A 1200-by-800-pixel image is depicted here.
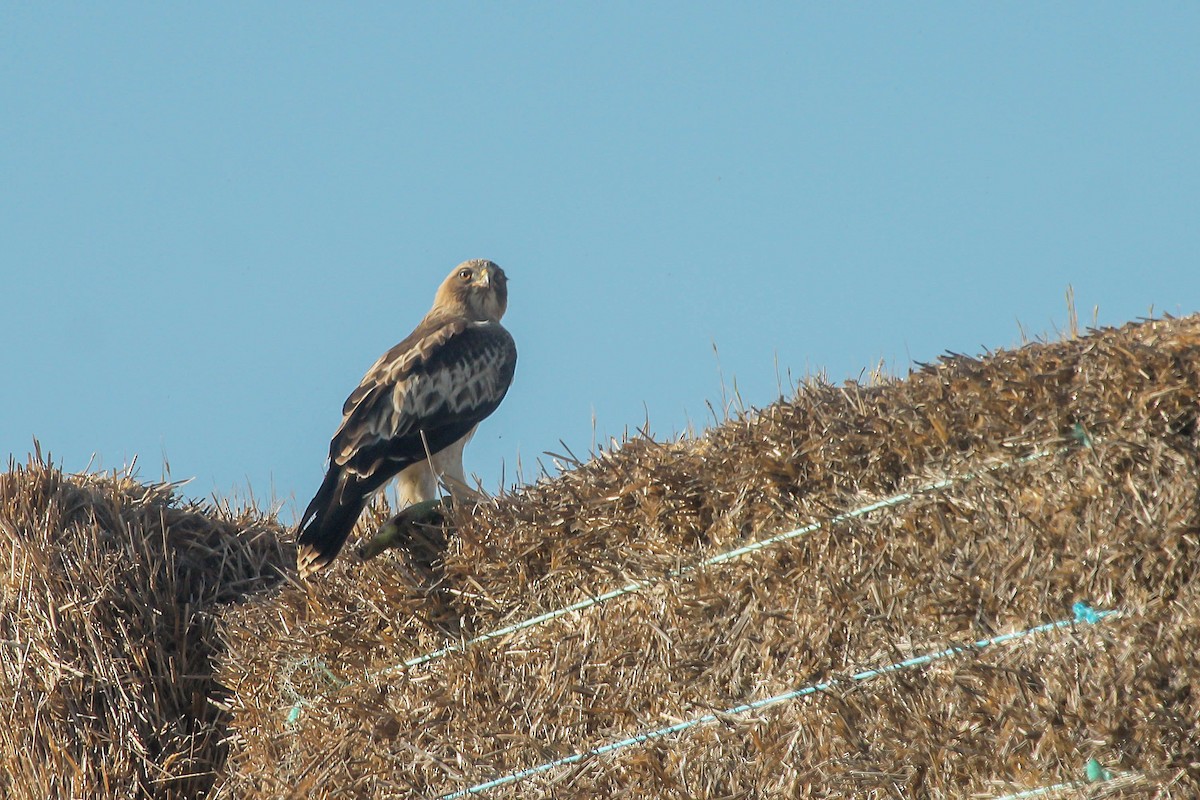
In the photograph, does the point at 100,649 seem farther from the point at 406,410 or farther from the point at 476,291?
the point at 476,291

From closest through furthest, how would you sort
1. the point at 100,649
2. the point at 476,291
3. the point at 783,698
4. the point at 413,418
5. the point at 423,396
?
the point at 783,698
the point at 100,649
the point at 413,418
the point at 423,396
the point at 476,291

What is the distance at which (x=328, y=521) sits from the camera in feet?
21.1

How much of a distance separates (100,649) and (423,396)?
7.23ft

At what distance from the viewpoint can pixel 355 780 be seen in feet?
16.7

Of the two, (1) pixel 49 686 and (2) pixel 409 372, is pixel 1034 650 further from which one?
(2) pixel 409 372

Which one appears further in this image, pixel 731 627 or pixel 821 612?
pixel 731 627

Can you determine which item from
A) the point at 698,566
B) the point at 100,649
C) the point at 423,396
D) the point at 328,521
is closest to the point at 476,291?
the point at 423,396

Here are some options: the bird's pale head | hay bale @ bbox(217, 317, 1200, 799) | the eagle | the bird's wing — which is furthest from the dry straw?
the bird's pale head

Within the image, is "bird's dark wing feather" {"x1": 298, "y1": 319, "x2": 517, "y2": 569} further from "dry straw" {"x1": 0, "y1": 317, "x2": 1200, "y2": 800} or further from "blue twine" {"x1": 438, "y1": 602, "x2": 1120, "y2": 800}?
"blue twine" {"x1": 438, "y1": 602, "x2": 1120, "y2": 800}

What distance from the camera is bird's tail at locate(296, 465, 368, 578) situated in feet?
20.3

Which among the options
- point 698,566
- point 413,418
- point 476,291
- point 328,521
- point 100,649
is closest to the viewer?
point 698,566

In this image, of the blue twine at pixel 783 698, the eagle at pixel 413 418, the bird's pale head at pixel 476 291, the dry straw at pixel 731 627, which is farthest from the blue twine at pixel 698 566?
the bird's pale head at pixel 476 291

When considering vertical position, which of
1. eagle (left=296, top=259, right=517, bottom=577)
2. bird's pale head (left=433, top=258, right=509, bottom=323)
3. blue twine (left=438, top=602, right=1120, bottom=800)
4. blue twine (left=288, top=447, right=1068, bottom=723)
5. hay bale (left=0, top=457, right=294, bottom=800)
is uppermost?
bird's pale head (left=433, top=258, right=509, bottom=323)

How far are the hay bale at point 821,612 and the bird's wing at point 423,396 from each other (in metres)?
1.67
